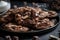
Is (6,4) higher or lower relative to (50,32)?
higher

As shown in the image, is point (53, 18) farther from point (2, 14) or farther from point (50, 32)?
point (2, 14)

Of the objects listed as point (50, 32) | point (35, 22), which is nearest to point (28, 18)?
point (35, 22)

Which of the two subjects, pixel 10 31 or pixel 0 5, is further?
pixel 0 5

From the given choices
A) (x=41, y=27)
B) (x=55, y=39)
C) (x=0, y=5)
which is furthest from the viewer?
(x=0, y=5)

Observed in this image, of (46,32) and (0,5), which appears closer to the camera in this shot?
(46,32)

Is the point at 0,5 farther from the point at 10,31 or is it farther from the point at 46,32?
the point at 46,32

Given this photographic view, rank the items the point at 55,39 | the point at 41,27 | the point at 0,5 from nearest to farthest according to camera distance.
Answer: the point at 55,39 → the point at 41,27 → the point at 0,5

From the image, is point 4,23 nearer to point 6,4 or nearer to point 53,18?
point 6,4

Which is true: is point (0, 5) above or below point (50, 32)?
above

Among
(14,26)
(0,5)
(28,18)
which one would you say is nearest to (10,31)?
(14,26)
